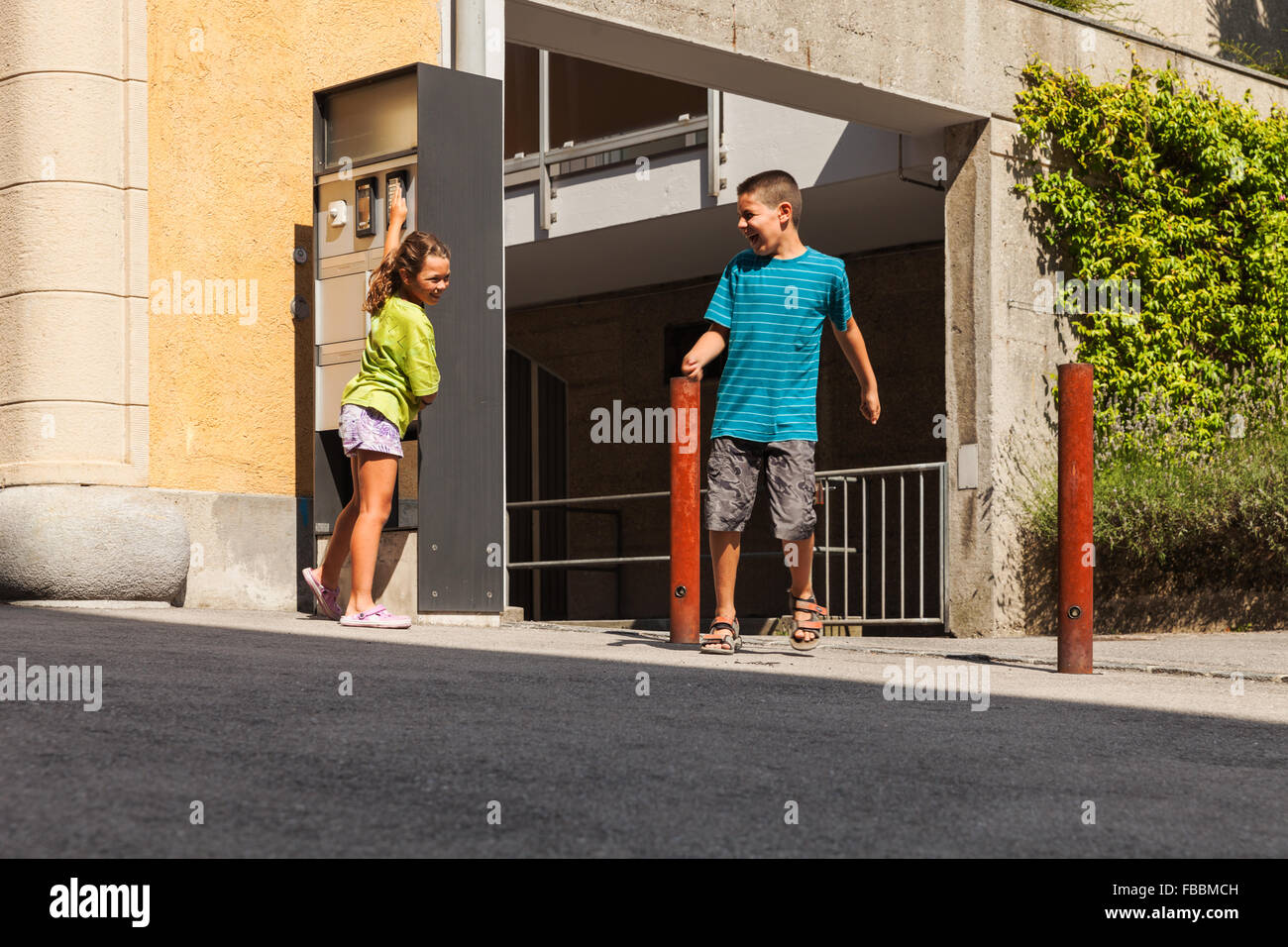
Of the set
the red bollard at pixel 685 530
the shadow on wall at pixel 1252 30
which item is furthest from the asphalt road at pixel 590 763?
the shadow on wall at pixel 1252 30

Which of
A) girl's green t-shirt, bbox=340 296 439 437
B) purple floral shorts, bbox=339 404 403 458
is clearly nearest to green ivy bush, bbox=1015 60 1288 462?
girl's green t-shirt, bbox=340 296 439 437

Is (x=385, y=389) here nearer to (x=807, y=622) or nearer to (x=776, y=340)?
(x=776, y=340)

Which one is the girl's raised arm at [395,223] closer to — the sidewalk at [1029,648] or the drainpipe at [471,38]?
the drainpipe at [471,38]

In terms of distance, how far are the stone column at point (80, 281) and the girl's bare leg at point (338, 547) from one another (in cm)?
78

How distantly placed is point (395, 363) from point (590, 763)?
12.0 feet

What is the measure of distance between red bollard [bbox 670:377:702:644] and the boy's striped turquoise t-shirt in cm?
76

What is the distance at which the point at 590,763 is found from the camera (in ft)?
9.91

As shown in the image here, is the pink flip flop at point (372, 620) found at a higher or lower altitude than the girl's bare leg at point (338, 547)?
lower

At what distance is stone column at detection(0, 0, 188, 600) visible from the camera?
274 inches

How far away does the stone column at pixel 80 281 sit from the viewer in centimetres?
695

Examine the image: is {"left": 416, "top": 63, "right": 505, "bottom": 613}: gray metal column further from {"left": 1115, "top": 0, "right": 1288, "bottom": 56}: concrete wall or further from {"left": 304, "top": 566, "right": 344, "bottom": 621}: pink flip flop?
{"left": 1115, "top": 0, "right": 1288, "bottom": 56}: concrete wall

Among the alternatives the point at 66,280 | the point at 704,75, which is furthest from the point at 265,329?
the point at 704,75

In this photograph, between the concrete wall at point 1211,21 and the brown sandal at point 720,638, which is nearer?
the brown sandal at point 720,638
